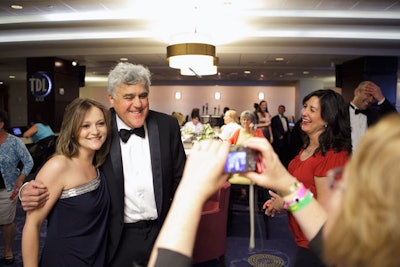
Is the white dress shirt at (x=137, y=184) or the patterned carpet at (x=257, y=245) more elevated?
the white dress shirt at (x=137, y=184)

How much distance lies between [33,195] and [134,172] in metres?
0.49

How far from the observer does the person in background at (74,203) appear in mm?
1508

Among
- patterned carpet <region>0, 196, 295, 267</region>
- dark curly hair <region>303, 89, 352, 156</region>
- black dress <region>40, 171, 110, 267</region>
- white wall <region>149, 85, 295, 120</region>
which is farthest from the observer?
white wall <region>149, 85, 295, 120</region>

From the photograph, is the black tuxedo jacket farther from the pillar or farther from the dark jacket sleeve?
the pillar

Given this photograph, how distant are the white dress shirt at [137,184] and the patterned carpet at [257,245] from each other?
1749 mm

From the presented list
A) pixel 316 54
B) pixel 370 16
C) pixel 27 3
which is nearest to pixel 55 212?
pixel 27 3

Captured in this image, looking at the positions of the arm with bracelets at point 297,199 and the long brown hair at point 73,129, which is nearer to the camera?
the arm with bracelets at point 297,199

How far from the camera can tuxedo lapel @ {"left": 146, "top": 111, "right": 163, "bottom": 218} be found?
175 cm

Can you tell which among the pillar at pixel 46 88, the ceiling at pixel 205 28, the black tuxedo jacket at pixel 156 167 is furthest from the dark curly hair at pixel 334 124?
the pillar at pixel 46 88

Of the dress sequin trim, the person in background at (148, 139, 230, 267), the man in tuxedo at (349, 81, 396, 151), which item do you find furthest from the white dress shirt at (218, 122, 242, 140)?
the person in background at (148, 139, 230, 267)

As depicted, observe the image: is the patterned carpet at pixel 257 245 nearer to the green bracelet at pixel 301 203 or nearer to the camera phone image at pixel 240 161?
the green bracelet at pixel 301 203

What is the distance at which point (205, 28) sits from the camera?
663cm

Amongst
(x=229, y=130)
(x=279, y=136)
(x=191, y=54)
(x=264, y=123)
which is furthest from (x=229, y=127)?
(x=264, y=123)

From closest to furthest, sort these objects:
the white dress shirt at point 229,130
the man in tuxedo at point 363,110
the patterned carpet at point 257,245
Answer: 1. the patterned carpet at point 257,245
2. the man in tuxedo at point 363,110
3. the white dress shirt at point 229,130
